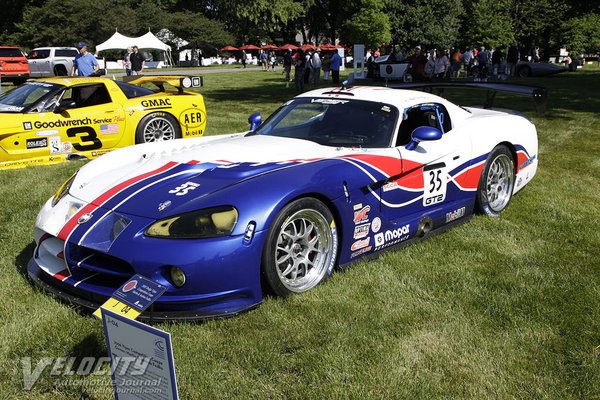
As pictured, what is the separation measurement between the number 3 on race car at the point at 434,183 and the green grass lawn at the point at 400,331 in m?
0.37

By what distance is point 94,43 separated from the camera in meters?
49.6

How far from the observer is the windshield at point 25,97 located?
290 inches

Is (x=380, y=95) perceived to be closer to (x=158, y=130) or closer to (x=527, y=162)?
(x=527, y=162)

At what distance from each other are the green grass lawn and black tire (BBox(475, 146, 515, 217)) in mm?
339

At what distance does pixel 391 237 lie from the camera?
4.03 metres

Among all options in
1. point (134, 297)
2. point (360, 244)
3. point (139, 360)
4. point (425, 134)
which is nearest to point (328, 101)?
point (425, 134)

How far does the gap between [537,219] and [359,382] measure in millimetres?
3249

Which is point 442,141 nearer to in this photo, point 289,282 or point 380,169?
point 380,169

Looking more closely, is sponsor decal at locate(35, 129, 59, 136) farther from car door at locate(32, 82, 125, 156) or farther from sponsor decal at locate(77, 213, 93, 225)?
sponsor decal at locate(77, 213, 93, 225)

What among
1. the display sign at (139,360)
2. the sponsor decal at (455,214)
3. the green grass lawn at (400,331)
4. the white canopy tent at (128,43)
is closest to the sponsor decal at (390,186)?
the green grass lawn at (400,331)

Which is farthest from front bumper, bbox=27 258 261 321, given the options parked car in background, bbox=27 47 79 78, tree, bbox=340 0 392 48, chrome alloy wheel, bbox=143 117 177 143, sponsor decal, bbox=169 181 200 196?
tree, bbox=340 0 392 48

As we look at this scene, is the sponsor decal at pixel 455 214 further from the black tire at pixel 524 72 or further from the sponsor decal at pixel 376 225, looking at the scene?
the black tire at pixel 524 72

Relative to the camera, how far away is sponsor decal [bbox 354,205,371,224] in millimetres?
3711

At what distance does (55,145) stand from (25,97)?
0.78m
